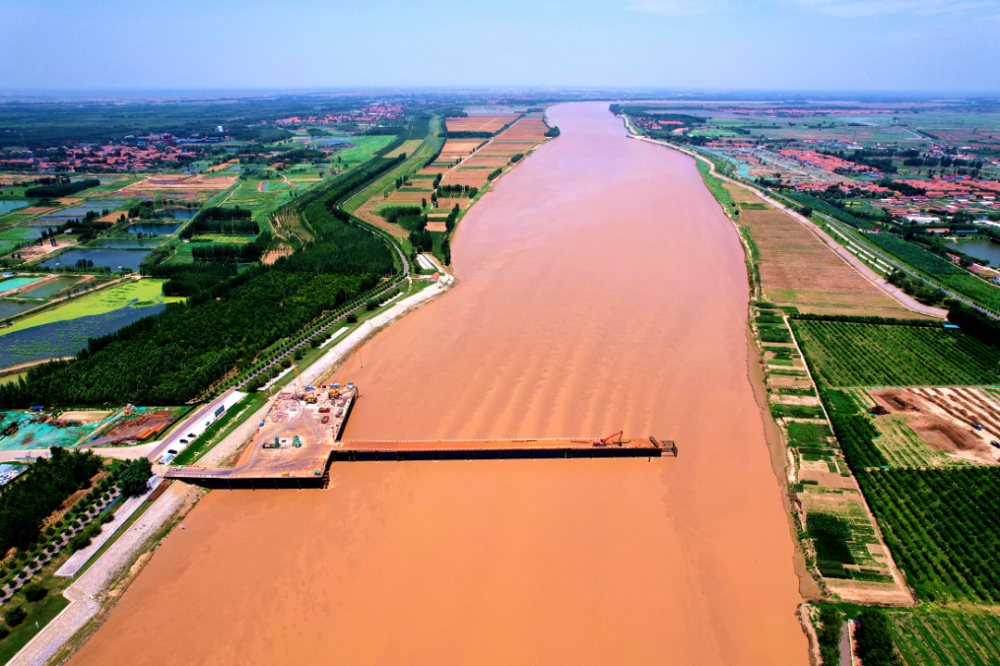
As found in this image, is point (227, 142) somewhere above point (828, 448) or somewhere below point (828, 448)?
above

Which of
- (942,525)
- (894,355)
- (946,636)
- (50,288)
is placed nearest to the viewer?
(946,636)

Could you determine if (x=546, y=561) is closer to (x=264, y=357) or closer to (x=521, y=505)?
(x=521, y=505)

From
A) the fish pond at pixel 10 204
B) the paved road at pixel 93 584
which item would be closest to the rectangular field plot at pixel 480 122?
the fish pond at pixel 10 204

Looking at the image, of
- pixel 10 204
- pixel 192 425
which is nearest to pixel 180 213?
pixel 10 204

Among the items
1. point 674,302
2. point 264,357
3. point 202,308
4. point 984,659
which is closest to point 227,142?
point 202,308

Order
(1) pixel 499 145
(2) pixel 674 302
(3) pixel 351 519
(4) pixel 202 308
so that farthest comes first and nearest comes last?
(1) pixel 499 145 < (2) pixel 674 302 < (4) pixel 202 308 < (3) pixel 351 519

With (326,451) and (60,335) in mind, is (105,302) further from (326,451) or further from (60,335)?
(326,451)

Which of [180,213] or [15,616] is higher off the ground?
[180,213]

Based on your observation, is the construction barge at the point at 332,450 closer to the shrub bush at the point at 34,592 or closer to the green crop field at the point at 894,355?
the shrub bush at the point at 34,592
